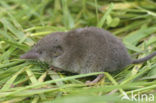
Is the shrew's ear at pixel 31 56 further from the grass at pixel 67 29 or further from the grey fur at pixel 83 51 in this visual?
the grass at pixel 67 29

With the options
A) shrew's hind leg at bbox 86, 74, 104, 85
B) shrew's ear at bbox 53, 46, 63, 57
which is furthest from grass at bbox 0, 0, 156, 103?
shrew's ear at bbox 53, 46, 63, 57

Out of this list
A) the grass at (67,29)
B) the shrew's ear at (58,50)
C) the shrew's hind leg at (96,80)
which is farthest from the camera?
the shrew's ear at (58,50)

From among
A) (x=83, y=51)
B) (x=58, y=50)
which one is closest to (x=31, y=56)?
(x=58, y=50)

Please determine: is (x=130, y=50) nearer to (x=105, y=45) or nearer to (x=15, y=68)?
(x=105, y=45)

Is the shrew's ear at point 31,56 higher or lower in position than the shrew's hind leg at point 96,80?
higher

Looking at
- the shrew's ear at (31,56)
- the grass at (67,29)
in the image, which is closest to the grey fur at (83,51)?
the shrew's ear at (31,56)

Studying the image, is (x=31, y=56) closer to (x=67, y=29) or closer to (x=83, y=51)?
(x=83, y=51)

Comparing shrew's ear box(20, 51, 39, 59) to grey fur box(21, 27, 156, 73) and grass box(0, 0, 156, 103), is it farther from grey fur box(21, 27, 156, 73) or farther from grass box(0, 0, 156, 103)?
grass box(0, 0, 156, 103)
